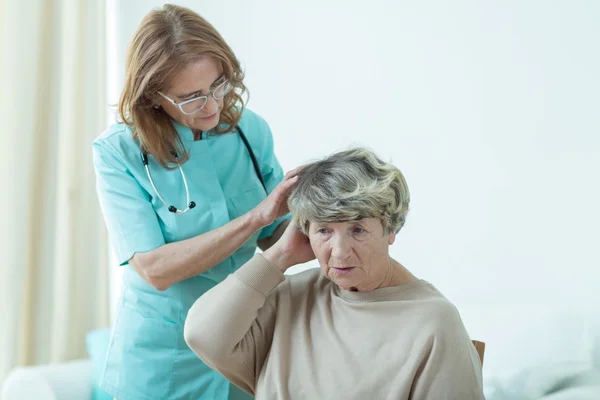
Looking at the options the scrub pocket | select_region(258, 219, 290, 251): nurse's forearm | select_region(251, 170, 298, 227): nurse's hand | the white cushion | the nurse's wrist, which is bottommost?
the white cushion

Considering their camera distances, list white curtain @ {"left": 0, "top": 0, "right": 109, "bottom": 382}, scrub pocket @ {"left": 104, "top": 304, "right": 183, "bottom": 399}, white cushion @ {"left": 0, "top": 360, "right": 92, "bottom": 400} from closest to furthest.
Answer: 1. scrub pocket @ {"left": 104, "top": 304, "right": 183, "bottom": 399}
2. white cushion @ {"left": 0, "top": 360, "right": 92, "bottom": 400}
3. white curtain @ {"left": 0, "top": 0, "right": 109, "bottom": 382}

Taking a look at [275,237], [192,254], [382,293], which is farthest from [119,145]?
[382,293]

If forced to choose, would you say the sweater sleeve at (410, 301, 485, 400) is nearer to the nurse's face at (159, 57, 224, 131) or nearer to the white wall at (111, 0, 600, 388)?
the white wall at (111, 0, 600, 388)

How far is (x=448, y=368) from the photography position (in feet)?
4.84

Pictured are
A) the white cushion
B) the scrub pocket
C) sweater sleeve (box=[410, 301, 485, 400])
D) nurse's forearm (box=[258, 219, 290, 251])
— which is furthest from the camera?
the white cushion

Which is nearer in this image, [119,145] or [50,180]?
[119,145]

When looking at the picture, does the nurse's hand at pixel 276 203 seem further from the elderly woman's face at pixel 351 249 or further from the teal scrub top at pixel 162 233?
the teal scrub top at pixel 162 233

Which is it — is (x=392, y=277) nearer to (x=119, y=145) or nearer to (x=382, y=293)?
(x=382, y=293)

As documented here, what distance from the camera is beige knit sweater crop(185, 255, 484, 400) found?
1.49m

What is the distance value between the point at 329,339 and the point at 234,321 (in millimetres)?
211

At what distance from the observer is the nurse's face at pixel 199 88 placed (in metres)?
1.66

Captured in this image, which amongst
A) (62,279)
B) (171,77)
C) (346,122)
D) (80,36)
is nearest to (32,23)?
(80,36)

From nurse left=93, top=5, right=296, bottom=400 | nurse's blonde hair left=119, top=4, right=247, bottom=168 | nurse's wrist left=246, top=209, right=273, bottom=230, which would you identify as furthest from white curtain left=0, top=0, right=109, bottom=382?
nurse's wrist left=246, top=209, right=273, bottom=230

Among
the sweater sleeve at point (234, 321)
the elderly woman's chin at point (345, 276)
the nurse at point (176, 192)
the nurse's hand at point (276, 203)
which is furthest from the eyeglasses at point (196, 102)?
the elderly woman's chin at point (345, 276)
